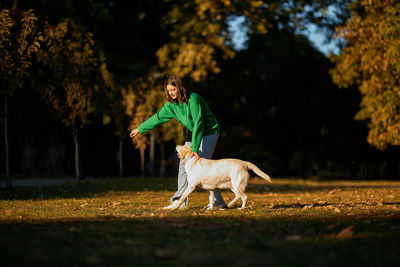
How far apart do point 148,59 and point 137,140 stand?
503 cm

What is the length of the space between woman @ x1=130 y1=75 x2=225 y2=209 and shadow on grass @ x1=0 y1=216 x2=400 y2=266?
1807mm

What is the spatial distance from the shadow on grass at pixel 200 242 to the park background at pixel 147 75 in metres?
9.63

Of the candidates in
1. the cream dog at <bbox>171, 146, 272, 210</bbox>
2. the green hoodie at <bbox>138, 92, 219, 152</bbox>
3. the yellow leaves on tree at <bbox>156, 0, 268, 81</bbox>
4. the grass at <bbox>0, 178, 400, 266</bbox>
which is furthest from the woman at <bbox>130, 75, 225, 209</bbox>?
the yellow leaves on tree at <bbox>156, 0, 268, 81</bbox>

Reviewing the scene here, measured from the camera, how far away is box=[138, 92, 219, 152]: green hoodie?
9.17 metres

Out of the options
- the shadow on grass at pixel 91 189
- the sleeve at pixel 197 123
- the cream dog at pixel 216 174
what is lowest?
the shadow on grass at pixel 91 189

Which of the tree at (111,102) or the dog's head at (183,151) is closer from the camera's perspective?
the dog's head at (183,151)

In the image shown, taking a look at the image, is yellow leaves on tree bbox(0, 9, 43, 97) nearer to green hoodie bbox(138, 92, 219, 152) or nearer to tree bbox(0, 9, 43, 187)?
tree bbox(0, 9, 43, 187)

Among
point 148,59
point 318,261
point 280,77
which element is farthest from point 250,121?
point 318,261

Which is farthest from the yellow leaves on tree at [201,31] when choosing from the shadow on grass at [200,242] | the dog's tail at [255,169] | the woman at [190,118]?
the shadow on grass at [200,242]

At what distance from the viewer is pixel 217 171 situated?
8.80 meters

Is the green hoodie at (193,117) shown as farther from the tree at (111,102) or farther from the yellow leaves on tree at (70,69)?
the tree at (111,102)

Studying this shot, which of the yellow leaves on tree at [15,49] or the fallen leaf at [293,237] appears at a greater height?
the yellow leaves on tree at [15,49]

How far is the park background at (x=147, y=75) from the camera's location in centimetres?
1908

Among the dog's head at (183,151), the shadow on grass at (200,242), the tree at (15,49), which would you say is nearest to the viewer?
the shadow on grass at (200,242)
